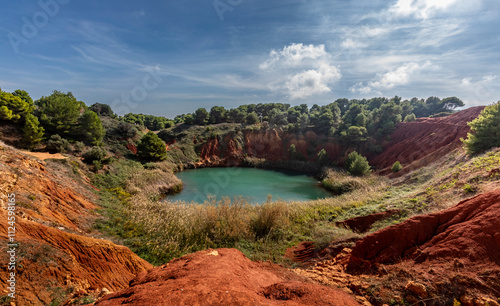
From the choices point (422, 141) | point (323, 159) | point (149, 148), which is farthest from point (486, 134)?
point (149, 148)

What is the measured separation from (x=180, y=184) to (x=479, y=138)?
2807 cm

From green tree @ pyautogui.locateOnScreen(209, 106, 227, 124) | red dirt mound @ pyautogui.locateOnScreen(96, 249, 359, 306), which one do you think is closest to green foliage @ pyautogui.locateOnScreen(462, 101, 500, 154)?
red dirt mound @ pyautogui.locateOnScreen(96, 249, 359, 306)

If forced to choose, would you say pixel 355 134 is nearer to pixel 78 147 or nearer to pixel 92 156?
pixel 92 156

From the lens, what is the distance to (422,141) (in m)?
30.0

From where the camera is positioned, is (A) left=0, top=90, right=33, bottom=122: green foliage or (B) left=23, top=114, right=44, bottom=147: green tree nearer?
(B) left=23, top=114, right=44, bottom=147: green tree

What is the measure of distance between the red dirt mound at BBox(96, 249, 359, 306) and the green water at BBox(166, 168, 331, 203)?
14.4 m

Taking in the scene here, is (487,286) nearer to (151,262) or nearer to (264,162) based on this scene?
(151,262)

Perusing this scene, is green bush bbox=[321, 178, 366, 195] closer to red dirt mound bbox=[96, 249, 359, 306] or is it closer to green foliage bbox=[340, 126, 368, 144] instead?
green foliage bbox=[340, 126, 368, 144]

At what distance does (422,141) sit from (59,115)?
4739cm

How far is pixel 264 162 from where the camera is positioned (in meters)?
40.5

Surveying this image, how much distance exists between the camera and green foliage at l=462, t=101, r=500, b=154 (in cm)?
1481

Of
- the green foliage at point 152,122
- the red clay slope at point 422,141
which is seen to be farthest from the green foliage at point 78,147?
the red clay slope at point 422,141

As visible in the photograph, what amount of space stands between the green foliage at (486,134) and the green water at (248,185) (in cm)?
1302

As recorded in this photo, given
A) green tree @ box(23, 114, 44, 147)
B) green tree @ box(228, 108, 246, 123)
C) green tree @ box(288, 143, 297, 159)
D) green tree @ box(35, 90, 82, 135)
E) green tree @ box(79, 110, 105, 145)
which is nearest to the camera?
green tree @ box(23, 114, 44, 147)
